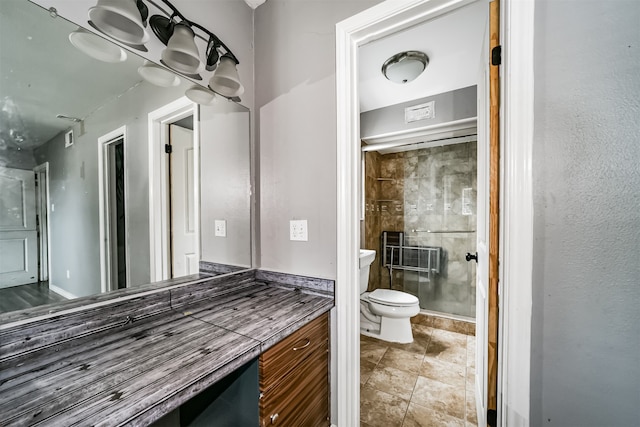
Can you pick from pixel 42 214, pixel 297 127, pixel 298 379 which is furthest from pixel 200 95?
Answer: pixel 298 379

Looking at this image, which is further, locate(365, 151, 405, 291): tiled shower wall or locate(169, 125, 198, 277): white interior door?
locate(365, 151, 405, 291): tiled shower wall

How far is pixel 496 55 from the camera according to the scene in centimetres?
92

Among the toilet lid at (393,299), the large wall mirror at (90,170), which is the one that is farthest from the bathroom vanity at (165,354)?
the toilet lid at (393,299)

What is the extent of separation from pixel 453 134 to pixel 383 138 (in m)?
0.68

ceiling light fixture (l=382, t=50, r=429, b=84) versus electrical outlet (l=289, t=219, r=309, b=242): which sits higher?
ceiling light fixture (l=382, t=50, r=429, b=84)

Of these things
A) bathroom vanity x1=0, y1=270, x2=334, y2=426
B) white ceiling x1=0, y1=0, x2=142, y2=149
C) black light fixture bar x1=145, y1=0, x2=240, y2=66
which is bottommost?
bathroom vanity x1=0, y1=270, x2=334, y2=426

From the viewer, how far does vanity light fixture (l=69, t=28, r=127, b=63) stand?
0.85 meters

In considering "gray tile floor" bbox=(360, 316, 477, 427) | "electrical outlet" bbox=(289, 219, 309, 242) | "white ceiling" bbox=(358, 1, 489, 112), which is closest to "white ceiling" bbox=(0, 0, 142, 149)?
"electrical outlet" bbox=(289, 219, 309, 242)

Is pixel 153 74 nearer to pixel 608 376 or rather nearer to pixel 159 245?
pixel 159 245

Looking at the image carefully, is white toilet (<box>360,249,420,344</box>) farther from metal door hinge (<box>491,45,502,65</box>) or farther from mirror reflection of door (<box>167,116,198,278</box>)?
metal door hinge (<box>491,45,502,65</box>)

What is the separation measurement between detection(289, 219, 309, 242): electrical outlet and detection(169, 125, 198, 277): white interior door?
520 mm

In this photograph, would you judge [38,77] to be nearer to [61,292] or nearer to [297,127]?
[61,292]

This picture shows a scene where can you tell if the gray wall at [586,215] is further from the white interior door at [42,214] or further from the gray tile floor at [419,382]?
the white interior door at [42,214]

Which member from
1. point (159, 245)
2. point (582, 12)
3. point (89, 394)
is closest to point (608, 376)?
point (582, 12)
